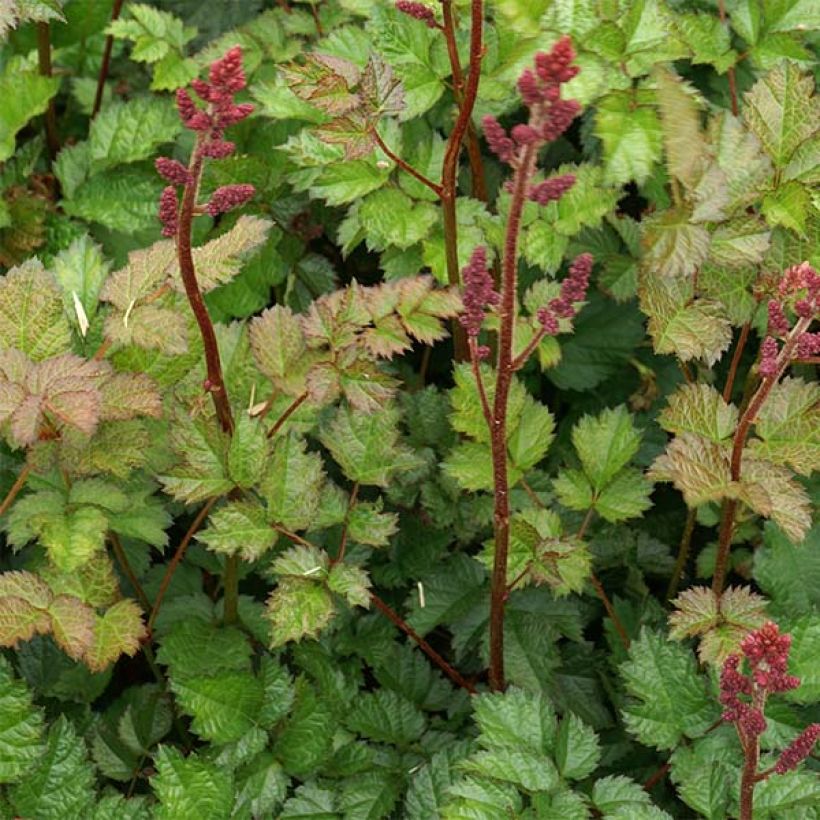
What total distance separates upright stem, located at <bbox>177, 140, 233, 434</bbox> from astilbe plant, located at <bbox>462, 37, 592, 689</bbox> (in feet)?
1.19

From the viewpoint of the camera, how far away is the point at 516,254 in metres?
1.44

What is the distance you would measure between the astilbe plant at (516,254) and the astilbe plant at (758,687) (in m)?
0.43

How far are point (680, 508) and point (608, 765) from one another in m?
0.59

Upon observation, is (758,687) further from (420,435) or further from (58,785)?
(58,785)

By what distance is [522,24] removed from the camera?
6.51 feet

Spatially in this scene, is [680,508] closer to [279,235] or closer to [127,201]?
[279,235]

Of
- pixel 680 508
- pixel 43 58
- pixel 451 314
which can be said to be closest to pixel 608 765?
pixel 680 508

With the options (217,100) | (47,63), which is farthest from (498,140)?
(47,63)

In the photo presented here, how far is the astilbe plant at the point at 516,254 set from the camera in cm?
127

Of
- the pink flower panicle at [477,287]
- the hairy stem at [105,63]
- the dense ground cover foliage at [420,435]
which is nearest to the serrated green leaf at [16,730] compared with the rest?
the dense ground cover foliage at [420,435]

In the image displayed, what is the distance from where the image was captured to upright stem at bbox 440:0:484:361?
67.9 inches

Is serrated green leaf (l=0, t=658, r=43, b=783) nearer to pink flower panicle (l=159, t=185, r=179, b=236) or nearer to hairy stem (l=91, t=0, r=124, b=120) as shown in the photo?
A: pink flower panicle (l=159, t=185, r=179, b=236)

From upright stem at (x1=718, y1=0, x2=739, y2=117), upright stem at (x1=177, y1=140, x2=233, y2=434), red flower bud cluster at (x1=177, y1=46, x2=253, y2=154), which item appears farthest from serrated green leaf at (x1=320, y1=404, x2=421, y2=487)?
upright stem at (x1=718, y1=0, x2=739, y2=117)

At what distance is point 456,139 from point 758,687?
0.96 metres
